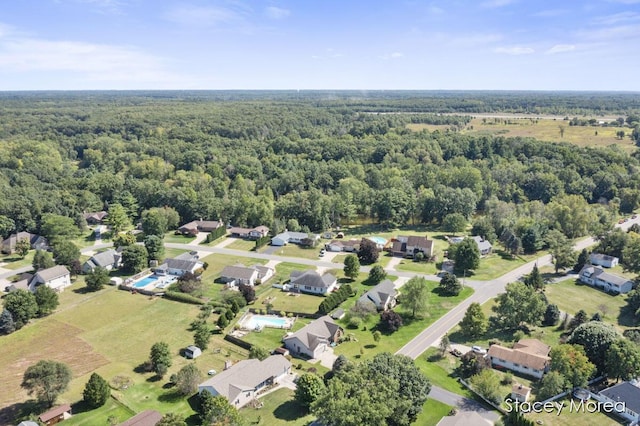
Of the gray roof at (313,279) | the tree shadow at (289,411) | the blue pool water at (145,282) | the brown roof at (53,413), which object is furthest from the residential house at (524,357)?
the blue pool water at (145,282)

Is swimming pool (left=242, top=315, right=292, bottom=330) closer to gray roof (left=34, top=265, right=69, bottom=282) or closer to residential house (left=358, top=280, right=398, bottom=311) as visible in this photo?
residential house (left=358, top=280, right=398, bottom=311)

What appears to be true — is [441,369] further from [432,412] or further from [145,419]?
[145,419]

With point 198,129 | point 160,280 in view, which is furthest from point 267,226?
point 198,129

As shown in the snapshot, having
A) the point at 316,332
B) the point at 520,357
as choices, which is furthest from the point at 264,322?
the point at 520,357

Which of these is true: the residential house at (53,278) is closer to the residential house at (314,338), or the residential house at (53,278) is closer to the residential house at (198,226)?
the residential house at (198,226)

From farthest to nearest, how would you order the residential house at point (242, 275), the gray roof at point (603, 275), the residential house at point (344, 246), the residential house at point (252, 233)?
the residential house at point (252, 233) → the residential house at point (344, 246) → the residential house at point (242, 275) → the gray roof at point (603, 275)

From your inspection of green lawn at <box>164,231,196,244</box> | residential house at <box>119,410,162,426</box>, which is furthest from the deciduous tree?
green lawn at <box>164,231,196,244</box>
